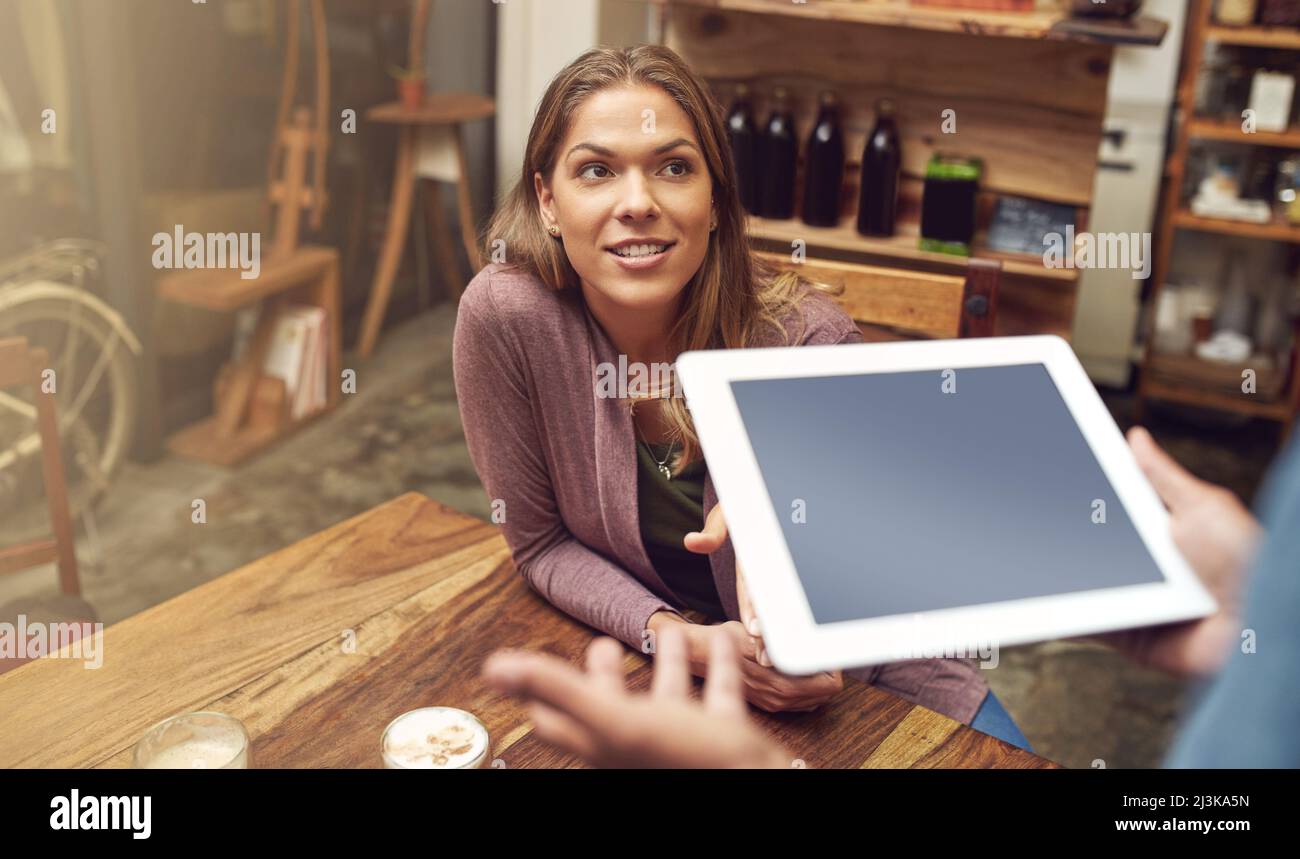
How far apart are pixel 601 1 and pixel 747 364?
3.44m

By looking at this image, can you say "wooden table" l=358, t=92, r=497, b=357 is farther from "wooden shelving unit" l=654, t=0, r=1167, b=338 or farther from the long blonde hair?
the long blonde hair

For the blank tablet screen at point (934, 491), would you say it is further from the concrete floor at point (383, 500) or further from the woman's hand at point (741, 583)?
the concrete floor at point (383, 500)

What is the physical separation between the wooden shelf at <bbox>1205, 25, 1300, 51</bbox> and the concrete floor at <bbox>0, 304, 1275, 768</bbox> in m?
1.32

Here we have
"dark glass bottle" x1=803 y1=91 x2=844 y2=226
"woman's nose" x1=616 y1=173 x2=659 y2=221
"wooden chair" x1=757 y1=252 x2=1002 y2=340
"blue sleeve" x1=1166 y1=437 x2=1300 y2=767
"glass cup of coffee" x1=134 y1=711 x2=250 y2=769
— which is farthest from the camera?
"dark glass bottle" x1=803 y1=91 x2=844 y2=226

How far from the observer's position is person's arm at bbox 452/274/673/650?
4.84 ft

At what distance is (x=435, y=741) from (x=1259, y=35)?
11.4 ft

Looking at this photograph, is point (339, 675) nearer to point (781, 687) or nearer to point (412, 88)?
point (781, 687)

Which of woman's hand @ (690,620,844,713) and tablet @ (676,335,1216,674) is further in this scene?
woman's hand @ (690,620,844,713)

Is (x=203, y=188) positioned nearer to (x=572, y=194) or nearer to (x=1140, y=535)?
(x=572, y=194)

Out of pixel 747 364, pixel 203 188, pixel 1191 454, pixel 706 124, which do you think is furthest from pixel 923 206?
pixel 203 188

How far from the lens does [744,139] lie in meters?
2.92

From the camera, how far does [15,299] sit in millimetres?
2939

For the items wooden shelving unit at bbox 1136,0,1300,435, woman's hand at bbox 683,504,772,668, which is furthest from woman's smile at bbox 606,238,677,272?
wooden shelving unit at bbox 1136,0,1300,435

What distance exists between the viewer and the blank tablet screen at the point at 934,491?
0.87 metres
